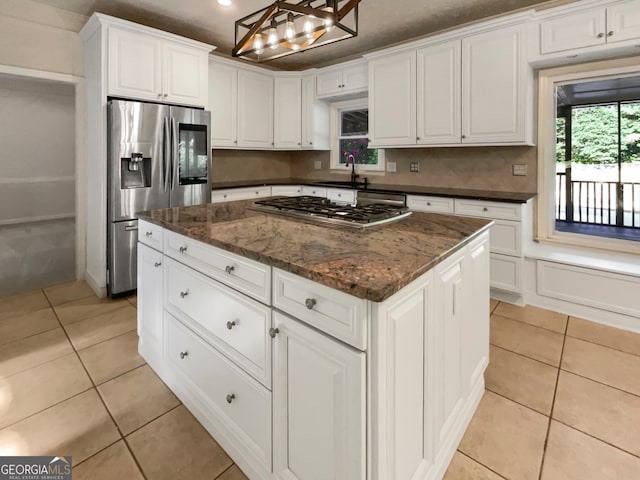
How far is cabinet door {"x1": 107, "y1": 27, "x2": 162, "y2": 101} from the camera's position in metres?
3.01

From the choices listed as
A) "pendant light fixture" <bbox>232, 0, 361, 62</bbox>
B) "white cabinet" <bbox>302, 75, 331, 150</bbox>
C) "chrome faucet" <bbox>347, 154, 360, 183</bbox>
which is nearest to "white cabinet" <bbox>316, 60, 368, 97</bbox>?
"white cabinet" <bbox>302, 75, 331, 150</bbox>

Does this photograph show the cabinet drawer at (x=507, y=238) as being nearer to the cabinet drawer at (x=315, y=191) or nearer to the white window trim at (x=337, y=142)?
the white window trim at (x=337, y=142)

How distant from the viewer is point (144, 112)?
3129 mm

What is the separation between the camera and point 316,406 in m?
1.07

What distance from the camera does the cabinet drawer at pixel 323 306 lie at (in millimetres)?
944

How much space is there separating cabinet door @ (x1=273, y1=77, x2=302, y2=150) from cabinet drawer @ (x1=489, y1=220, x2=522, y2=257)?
2791mm

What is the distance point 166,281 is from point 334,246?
1.06 meters

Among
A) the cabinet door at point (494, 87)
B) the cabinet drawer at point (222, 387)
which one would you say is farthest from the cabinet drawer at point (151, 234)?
the cabinet door at point (494, 87)

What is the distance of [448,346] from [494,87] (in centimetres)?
268

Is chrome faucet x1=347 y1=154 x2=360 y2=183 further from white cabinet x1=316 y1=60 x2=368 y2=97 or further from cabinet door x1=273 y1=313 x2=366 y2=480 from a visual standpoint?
cabinet door x1=273 y1=313 x2=366 y2=480

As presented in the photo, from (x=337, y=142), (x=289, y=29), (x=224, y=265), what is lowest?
(x=224, y=265)

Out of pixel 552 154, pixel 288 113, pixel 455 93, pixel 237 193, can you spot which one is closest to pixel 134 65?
pixel 237 193

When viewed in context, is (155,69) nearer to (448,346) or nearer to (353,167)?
(353,167)

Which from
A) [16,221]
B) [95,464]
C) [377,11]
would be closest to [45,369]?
[95,464]
